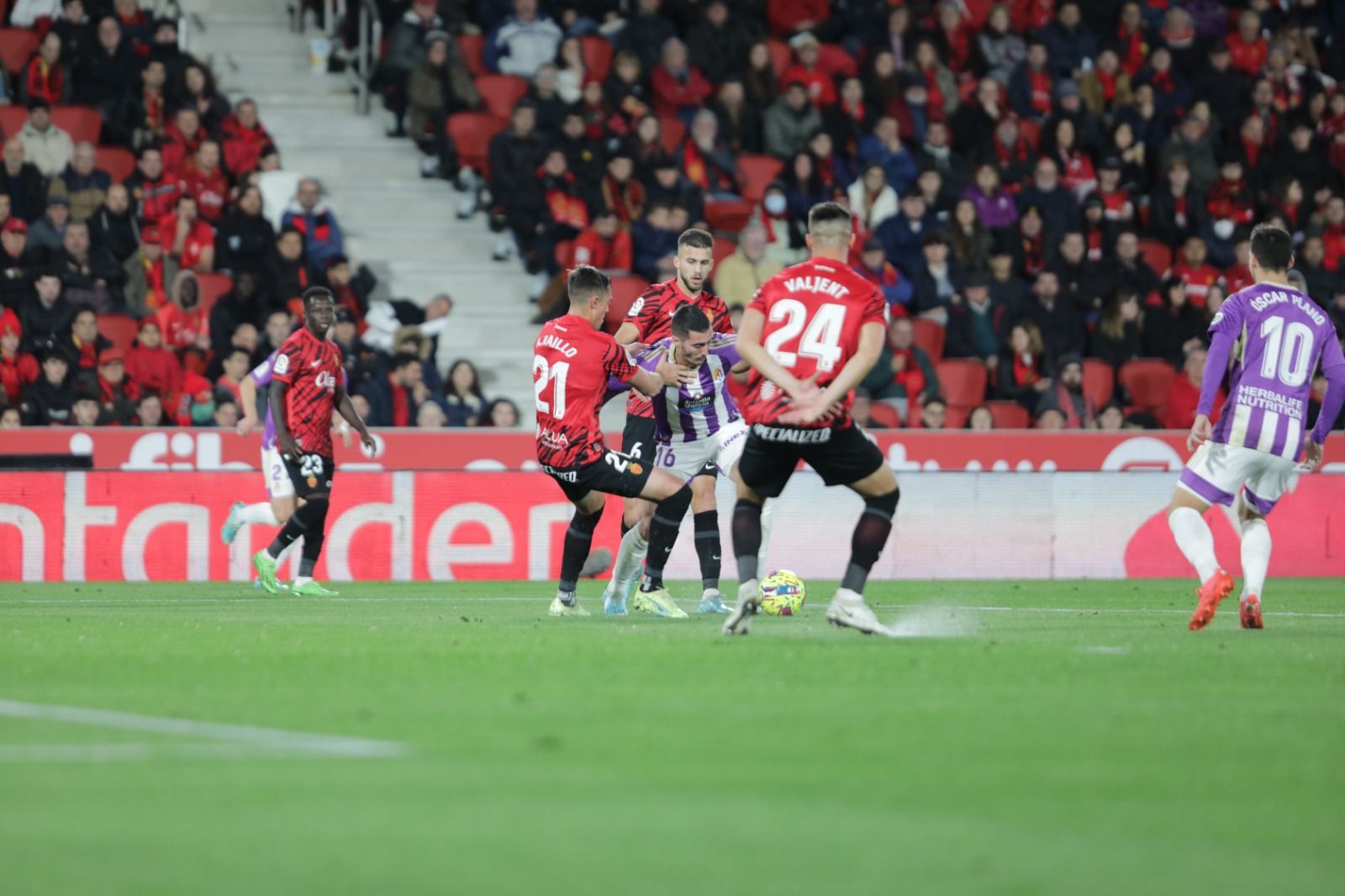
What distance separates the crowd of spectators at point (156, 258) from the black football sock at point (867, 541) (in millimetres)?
10484

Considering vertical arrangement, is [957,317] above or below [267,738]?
above

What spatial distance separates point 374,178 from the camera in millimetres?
24156

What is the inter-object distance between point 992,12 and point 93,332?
1289 centimetres

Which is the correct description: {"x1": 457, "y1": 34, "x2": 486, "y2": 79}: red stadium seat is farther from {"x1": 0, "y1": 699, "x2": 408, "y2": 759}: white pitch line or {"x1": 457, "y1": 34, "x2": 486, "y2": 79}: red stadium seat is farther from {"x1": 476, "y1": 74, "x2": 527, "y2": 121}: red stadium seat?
{"x1": 0, "y1": 699, "x2": 408, "y2": 759}: white pitch line

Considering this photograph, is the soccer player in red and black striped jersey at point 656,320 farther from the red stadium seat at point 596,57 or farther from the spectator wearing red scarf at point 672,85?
the red stadium seat at point 596,57

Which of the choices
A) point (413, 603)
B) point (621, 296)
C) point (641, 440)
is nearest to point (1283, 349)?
point (641, 440)

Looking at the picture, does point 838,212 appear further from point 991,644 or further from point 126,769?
point 126,769

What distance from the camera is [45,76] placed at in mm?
21547

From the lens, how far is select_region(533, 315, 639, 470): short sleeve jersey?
1184 centimetres

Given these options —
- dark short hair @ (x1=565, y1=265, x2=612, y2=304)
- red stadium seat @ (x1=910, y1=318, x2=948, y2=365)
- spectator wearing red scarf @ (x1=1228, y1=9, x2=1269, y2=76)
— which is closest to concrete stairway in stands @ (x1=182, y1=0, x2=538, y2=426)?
red stadium seat @ (x1=910, y1=318, x2=948, y2=365)

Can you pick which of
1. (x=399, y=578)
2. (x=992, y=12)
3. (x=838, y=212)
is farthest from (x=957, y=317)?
(x=838, y=212)

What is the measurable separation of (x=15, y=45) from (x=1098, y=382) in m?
12.6

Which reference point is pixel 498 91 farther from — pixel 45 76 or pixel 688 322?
pixel 688 322

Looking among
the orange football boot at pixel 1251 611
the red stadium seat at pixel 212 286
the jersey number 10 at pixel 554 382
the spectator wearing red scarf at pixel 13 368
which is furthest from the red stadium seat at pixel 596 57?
the orange football boot at pixel 1251 611
